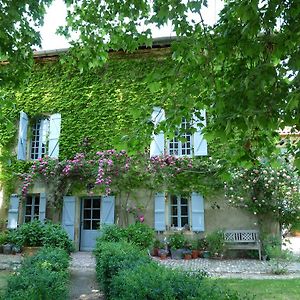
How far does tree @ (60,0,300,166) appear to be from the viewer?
2703 mm

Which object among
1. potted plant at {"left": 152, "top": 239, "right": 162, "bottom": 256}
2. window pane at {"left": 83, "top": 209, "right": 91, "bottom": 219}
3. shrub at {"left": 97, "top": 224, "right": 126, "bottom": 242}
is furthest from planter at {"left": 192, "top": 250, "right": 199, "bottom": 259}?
window pane at {"left": 83, "top": 209, "right": 91, "bottom": 219}

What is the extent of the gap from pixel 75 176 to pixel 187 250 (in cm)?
435

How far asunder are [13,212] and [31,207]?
2.17 feet

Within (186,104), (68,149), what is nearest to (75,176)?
(68,149)

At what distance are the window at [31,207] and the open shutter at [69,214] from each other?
123cm

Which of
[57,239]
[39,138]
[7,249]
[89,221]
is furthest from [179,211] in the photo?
[39,138]

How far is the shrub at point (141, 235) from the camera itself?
9.34 meters

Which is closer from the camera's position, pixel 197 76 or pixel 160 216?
pixel 197 76

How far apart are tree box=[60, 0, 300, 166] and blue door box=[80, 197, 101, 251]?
27.5 feet

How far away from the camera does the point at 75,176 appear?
1172 cm

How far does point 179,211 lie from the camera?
36.8ft

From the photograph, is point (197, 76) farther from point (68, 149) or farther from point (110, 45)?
point (68, 149)

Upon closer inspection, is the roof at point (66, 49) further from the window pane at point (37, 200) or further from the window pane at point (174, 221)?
the window pane at point (174, 221)

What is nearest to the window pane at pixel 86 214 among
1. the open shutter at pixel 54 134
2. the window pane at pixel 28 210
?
the window pane at pixel 28 210
